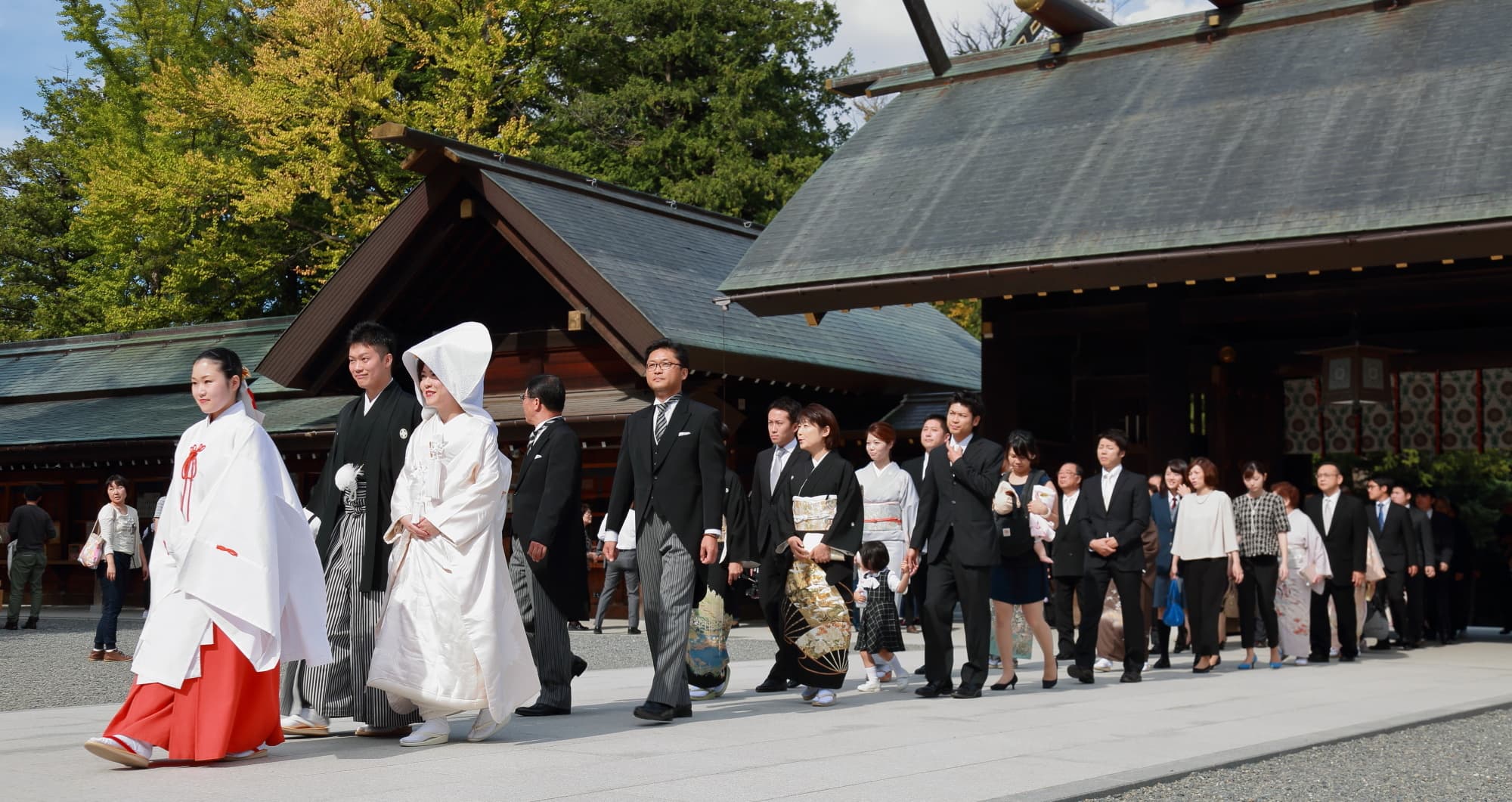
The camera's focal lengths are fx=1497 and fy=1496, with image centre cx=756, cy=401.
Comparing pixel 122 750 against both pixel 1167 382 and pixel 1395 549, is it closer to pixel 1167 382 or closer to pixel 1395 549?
pixel 1167 382

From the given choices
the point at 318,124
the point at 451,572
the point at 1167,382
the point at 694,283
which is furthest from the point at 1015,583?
→ the point at 318,124

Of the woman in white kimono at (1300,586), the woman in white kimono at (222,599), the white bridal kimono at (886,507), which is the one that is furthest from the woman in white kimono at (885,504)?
the woman in white kimono at (222,599)

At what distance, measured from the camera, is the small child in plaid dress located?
384 inches

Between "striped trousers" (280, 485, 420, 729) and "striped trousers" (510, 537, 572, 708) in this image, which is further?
"striped trousers" (510, 537, 572, 708)

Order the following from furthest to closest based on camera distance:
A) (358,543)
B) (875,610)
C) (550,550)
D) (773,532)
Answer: (875,610)
(773,532)
(550,550)
(358,543)

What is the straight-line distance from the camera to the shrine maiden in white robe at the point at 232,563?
6148mm

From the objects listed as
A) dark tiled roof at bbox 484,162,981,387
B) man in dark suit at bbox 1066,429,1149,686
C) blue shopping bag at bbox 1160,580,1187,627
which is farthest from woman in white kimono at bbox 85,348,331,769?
dark tiled roof at bbox 484,162,981,387

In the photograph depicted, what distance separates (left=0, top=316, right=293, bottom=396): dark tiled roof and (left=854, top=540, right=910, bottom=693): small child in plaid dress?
16.9m

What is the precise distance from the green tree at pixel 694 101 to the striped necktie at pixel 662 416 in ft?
76.6

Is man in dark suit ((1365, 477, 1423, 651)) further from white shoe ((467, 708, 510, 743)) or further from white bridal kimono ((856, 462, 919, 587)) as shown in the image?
white shoe ((467, 708, 510, 743))

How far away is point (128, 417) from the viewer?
78.5 ft

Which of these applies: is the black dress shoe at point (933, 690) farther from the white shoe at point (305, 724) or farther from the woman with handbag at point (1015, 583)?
the white shoe at point (305, 724)

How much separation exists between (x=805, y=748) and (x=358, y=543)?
7.57 ft

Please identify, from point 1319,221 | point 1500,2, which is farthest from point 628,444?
point 1500,2
